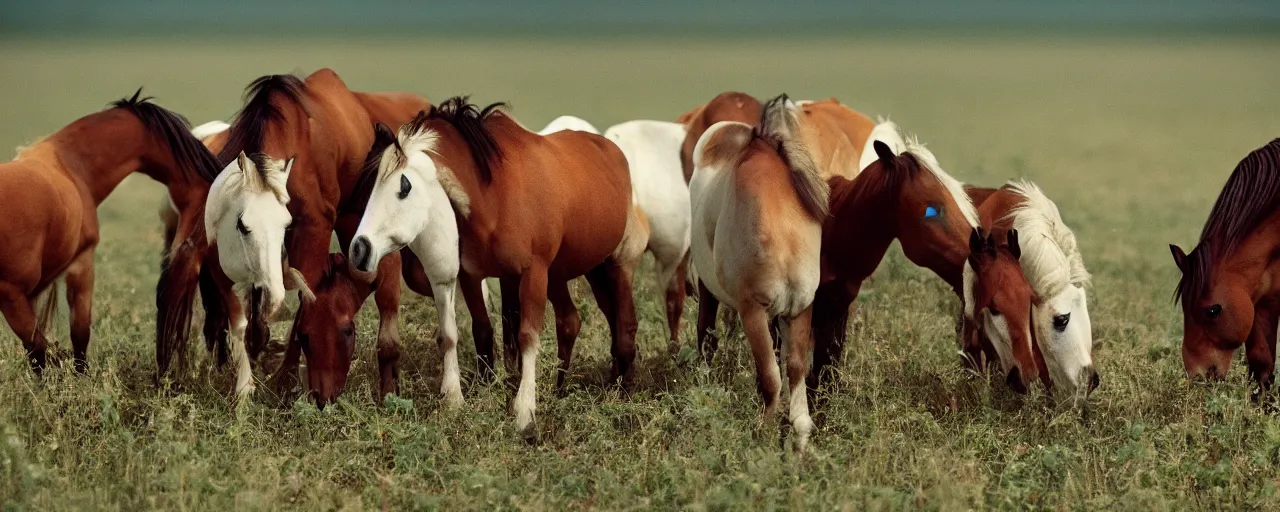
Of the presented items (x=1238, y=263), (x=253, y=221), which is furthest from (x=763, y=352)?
(x=1238, y=263)

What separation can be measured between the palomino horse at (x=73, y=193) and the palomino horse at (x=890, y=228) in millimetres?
3095

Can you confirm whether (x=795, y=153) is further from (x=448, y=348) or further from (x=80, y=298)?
(x=80, y=298)

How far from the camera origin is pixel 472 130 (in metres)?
6.63

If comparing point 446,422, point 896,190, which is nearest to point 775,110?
point 896,190

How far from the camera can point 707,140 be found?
7250 mm

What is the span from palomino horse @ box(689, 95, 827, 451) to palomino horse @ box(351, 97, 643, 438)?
83cm

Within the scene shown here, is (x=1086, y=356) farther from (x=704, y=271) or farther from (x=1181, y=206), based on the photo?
(x=1181, y=206)

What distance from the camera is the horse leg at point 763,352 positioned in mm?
6105

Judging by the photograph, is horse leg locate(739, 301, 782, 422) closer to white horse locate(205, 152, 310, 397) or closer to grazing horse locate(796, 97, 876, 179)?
grazing horse locate(796, 97, 876, 179)

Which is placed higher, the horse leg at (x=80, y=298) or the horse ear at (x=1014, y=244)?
the horse ear at (x=1014, y=244)

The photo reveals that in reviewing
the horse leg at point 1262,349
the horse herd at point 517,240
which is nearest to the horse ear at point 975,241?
the horse herd at point 517,240

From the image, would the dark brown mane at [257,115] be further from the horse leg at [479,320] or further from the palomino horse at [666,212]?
the palomino horse at [666,212]

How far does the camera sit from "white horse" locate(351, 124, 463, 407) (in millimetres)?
6156

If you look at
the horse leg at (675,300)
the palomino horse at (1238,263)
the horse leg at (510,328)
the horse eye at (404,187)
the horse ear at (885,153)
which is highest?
the horse ear at (885,153)
